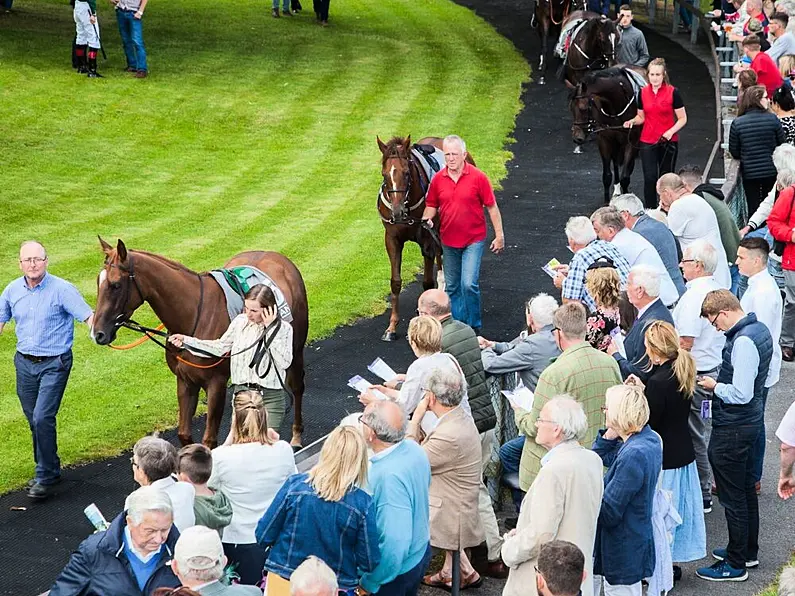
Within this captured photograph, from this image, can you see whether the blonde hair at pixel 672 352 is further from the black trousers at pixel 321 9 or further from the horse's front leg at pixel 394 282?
the black trousers at pixel 321 9

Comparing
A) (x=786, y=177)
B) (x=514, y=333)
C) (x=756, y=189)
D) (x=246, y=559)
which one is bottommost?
(x=514, y=333)

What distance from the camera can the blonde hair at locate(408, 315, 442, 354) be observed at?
306 inches

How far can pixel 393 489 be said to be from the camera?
6.26 metres

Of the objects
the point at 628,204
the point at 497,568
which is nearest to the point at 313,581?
the point at 497,568

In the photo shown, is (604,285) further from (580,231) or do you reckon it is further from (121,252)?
(121,252)

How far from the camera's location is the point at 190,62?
2636 cm

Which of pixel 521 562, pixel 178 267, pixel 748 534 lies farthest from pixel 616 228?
pixel 521 562

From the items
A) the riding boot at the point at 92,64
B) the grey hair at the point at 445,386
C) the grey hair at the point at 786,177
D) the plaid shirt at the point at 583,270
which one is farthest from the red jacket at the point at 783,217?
the riding boot at the point at 92,64

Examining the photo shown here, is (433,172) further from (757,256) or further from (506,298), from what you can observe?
(757,256)

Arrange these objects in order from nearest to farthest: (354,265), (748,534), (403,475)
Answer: (403,475) → (748,534) → (354,265)

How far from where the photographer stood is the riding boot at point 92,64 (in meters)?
24.2

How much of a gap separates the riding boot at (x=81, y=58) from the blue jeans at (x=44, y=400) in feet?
52.1

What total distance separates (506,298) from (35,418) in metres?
6.40

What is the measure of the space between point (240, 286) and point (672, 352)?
3788mm
